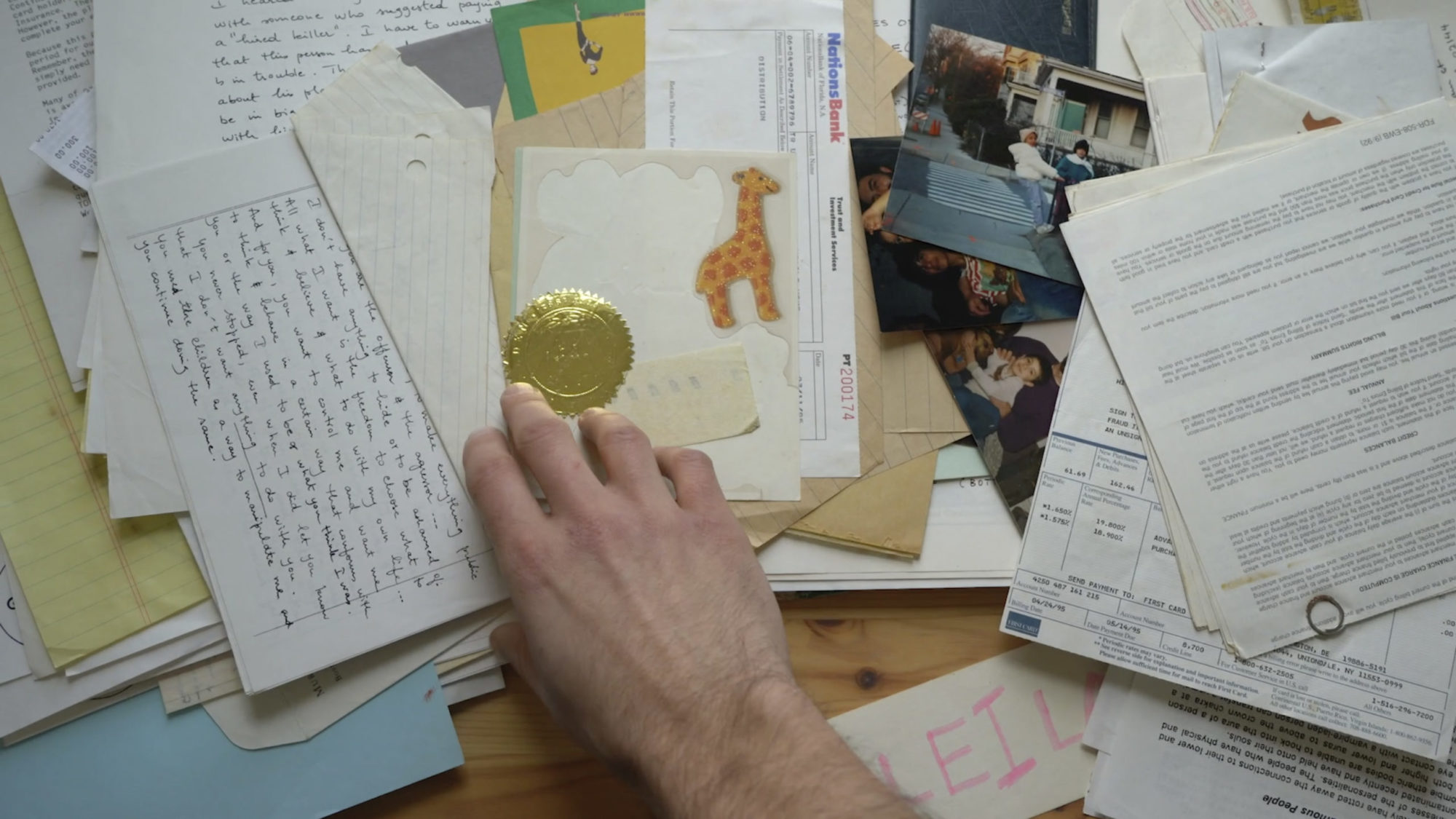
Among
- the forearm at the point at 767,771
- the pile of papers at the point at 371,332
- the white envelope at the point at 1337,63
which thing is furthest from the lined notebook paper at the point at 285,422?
the white envelope at the point at 1337,63

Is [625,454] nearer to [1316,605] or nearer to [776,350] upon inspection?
[776,350]

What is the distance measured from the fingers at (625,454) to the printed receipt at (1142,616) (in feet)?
0.99

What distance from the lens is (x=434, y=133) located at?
74cm

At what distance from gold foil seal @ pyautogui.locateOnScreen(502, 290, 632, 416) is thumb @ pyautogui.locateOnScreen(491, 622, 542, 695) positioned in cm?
17

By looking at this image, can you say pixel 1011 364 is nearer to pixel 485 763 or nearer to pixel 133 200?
pixel 485 763

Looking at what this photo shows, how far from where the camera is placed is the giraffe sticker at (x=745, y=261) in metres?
0.73

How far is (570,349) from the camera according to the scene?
0.72 metres

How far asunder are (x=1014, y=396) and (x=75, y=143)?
31.1 inches

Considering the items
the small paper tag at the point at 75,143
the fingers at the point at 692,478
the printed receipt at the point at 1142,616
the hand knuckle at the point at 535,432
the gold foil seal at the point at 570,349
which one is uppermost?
the small paper tag at the point at 75,143

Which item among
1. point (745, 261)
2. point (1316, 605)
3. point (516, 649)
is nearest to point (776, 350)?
point (745, 261)

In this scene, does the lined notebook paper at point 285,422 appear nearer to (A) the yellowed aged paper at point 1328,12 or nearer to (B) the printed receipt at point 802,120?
(B) the printed receipt at point 802,120

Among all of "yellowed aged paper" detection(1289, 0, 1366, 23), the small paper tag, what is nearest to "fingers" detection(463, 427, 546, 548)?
the small paper tag

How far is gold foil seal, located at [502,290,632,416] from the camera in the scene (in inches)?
28.1

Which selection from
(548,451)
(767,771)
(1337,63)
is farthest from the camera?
(1337,63)
